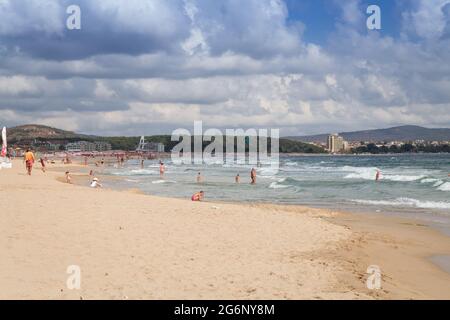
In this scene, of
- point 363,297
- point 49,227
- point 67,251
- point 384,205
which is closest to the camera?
point 363,297

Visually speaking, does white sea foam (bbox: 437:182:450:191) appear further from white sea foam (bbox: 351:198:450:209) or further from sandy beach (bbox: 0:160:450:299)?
sandy beach (bbox: 0:160:450:299)

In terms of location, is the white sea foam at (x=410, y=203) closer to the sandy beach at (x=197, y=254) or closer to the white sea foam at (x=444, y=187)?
the white sea foam at (x=444, y=187)

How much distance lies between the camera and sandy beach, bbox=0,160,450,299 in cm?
718

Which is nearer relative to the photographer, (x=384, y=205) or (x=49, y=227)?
(x=49, y=227)

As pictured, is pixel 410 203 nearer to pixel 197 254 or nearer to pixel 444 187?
pixel 444 187

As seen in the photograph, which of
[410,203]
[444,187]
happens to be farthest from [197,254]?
[444,187]

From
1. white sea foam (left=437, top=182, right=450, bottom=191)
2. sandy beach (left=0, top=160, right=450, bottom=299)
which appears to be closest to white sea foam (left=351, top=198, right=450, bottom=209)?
white sea foam (left=437, top=182, right=450, bottom=191)

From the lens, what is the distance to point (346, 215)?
19.0m

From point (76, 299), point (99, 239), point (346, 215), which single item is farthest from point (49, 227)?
point (346, 215)

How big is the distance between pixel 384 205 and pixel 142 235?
49.4 feet

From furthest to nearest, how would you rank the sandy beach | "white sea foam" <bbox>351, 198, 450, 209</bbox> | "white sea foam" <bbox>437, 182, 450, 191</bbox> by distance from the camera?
1. "white sea foam" <bbox>437, 182, 450, 191</bbox>
2. "white sea foam" <bbox>351, 198, 450, 209</bbox>
3. the sandy beach

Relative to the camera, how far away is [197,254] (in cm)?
946

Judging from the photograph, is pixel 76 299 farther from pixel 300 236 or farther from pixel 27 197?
pixel 27 197

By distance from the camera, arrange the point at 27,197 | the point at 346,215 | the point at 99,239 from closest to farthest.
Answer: the point at 99,239
the point at 27,197
the point at 346,215
